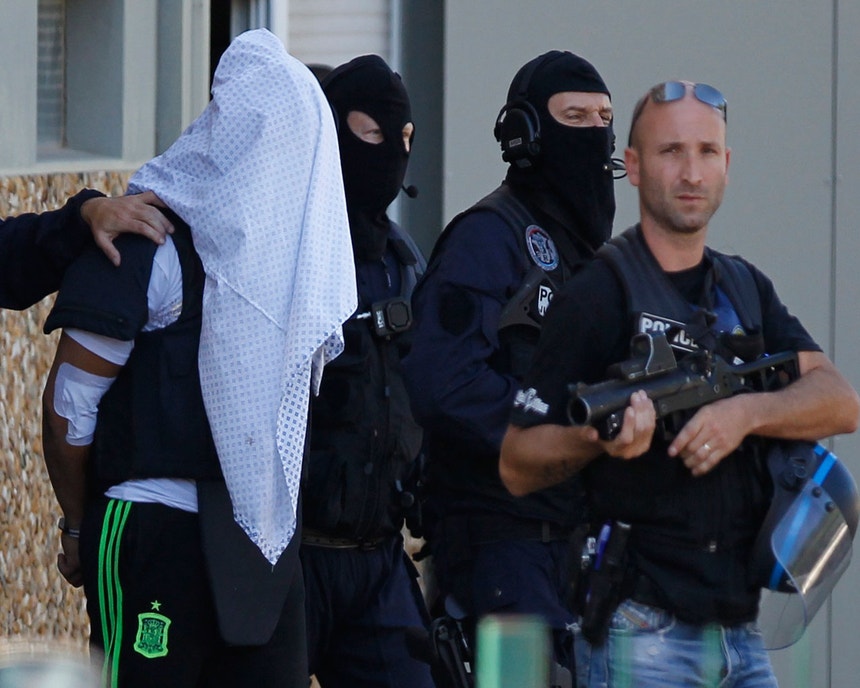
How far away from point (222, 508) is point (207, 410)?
0.21 metres

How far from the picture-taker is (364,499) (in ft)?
14.7

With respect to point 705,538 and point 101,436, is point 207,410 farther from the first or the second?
point 705,538

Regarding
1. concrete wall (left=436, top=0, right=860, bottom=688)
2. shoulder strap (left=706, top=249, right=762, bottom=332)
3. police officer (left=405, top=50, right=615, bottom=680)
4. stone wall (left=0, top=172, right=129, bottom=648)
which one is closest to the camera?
shoulder strap (left=706, top=249, right=762, bottom=332)

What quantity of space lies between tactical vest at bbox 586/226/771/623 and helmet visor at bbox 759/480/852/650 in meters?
0.07

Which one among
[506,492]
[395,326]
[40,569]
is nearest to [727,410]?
[506,492]

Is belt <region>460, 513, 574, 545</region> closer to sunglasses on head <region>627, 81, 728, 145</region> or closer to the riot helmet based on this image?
the riot helmet

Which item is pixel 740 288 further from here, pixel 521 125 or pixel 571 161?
pixel 521 125

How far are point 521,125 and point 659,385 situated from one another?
149 cm

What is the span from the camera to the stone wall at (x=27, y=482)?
5.11m

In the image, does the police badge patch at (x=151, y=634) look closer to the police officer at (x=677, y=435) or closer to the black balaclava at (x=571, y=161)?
the police officer at (x=677, y=435)

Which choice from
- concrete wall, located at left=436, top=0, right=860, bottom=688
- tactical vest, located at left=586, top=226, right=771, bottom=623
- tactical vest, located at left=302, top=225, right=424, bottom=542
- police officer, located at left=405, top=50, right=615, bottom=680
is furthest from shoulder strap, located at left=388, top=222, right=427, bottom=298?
concrete wall, located at left=436, top=0, right=860, bottom=688

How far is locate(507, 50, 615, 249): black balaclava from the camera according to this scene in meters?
4.51

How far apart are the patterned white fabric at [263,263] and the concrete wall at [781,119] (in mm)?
3396

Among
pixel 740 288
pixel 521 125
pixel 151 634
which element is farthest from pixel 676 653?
pixel 521 125
